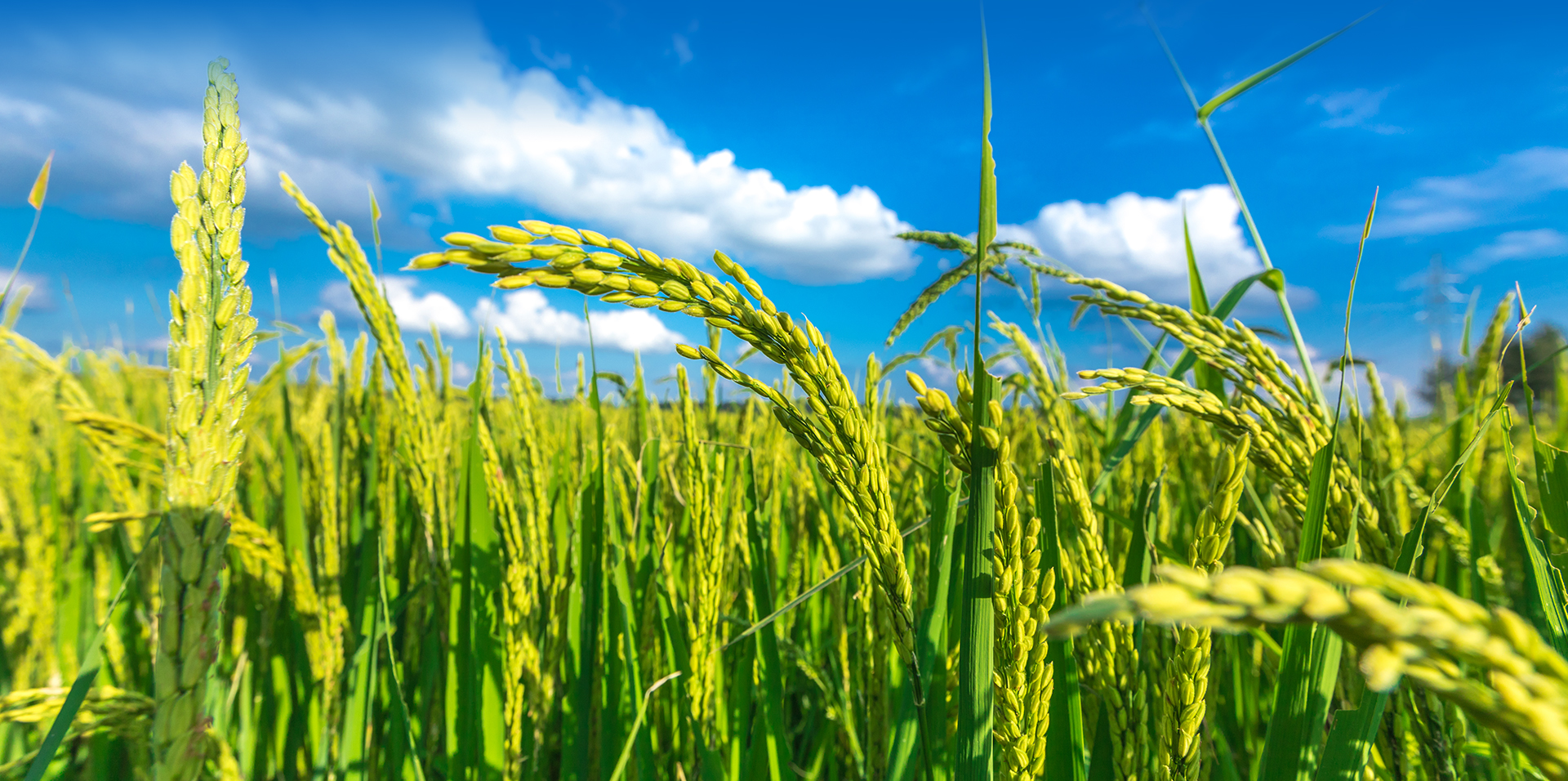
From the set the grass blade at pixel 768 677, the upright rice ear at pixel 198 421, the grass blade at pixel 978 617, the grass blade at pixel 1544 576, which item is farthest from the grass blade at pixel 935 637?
the upright rice ear at pixel 198 421

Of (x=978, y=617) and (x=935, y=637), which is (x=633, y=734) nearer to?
(x=935, y=637)

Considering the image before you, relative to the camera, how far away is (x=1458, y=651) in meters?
0.34

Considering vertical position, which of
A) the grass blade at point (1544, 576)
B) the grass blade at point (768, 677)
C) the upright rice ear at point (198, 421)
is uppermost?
the upright rice ear at point (198, 421)

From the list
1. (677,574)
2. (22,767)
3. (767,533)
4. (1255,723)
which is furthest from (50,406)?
(1255,723)

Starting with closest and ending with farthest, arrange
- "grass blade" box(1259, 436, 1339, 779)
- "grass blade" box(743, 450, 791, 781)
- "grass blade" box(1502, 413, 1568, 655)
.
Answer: "grass blade" box(1259, 436, 1339, 779)
"grass blade" box(1502, 413, 1568, 655)
"grass blade" box(743, 450, 791, 781)

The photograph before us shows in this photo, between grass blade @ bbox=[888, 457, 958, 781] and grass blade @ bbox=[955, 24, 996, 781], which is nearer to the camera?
grass blade @ bbox=[955, 24, 996, 781]

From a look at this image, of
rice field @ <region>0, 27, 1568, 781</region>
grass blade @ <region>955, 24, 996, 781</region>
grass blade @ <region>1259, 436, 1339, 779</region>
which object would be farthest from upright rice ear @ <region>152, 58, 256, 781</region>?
grass blade @ <region>1259, 436, 1339, 779</region>

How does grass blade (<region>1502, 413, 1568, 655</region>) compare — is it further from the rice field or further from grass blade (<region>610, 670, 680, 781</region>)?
grass blade (<region>610, 670, 680, 781</region>)

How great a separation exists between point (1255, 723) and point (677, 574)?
65.1 inches

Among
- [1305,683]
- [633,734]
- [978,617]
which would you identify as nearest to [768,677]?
[633,734]

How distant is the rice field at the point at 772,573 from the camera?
68cm

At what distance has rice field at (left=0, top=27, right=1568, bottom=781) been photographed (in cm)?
68

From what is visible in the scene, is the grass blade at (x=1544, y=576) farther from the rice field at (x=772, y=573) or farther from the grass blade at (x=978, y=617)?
the grass blade at (x=978, y=617)

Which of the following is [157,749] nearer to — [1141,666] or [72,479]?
[1141,666]
